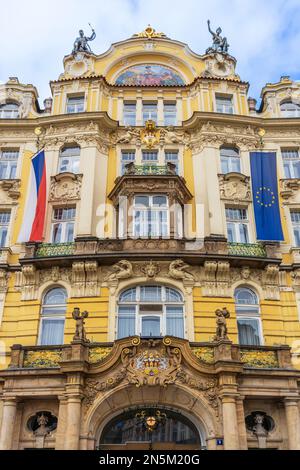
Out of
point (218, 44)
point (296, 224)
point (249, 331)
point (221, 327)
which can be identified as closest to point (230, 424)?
point (221, 327)

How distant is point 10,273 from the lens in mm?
24266

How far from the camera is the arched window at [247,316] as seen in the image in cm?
2253

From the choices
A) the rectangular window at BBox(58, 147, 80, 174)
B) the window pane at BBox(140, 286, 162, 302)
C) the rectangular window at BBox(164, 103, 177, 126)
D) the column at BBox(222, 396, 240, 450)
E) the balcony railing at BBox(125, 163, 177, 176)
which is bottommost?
the column at BBox(222, 396, 240, 450)

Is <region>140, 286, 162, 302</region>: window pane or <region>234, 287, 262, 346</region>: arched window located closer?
<region>234, 287, 262, 346</region>: arched window

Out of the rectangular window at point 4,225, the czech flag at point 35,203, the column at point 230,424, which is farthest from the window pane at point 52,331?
the column at point 230,424

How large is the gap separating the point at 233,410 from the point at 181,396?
88.2 inches

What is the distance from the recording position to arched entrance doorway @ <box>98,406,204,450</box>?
19.8 m

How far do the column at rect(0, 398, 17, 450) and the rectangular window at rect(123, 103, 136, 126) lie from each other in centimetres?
1754

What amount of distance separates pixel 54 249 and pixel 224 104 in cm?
1453

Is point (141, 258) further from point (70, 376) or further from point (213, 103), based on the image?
point (213, 103)

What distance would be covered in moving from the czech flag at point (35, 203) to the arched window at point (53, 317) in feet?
9.68

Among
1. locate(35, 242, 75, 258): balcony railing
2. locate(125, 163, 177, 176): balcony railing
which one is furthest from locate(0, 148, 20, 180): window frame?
locate(125, 163, 177, 176): balcony railing

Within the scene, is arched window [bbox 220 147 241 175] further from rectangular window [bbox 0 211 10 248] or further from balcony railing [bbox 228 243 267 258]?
rectangular window [bbox 0 211 10 248]

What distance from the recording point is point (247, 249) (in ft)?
80.3
